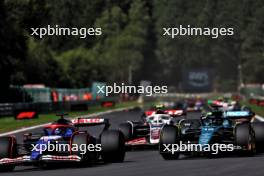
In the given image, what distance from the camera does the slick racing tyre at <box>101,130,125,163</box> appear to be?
18.9 meters

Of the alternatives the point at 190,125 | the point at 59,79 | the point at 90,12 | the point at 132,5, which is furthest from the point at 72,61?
the point at 190,125

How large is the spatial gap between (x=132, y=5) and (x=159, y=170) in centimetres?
10075

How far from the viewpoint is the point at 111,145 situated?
1897 cm

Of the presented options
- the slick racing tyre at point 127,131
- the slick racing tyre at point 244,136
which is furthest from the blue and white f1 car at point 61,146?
the slick racing tyre at point 127,131

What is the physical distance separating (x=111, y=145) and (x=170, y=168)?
79.8 inches

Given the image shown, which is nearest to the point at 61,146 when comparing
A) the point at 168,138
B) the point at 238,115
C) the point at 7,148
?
the point at 7,148

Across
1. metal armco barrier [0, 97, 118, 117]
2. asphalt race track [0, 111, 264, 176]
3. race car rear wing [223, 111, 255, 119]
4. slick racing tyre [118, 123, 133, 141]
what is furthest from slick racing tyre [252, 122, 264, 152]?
metal armco barrier [0, 97, 118, 117]

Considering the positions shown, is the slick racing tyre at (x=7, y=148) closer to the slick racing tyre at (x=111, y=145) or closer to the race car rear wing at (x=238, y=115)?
the slick racing tyre at (x=111, y=145)

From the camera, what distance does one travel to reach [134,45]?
13212 cm

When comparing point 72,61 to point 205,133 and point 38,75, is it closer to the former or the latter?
point 38,75

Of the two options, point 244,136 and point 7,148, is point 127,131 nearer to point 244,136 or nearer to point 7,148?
point 244,136

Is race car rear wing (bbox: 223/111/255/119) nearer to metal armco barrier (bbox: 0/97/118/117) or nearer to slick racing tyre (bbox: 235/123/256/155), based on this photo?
slick racing tyre (bbox: 235/123/256/155)

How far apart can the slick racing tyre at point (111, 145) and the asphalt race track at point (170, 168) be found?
26 centimetres

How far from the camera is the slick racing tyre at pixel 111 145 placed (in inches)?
744
